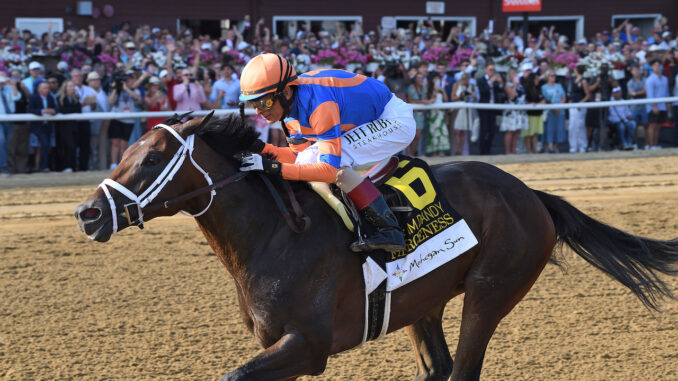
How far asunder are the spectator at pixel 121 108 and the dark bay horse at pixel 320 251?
24.8 feet

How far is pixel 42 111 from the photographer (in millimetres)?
10828

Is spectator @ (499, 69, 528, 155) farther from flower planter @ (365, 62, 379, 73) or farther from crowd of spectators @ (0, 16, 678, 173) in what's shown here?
flower planter @ (365, 62, 379, 73)

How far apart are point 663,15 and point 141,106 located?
19.1 m

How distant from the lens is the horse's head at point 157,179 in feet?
11.5

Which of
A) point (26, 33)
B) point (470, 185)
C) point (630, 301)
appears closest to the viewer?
point (470, 185)

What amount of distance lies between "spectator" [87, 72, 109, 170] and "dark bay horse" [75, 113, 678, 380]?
770 centimetres

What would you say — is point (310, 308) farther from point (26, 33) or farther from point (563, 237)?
point (26, 33)

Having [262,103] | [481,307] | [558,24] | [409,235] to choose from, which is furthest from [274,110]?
[558,24]

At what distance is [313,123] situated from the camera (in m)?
3.83

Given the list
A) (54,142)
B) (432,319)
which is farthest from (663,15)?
(432,319)

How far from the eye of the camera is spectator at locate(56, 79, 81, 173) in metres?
11.0

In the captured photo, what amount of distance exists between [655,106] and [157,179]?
12133 millimetres

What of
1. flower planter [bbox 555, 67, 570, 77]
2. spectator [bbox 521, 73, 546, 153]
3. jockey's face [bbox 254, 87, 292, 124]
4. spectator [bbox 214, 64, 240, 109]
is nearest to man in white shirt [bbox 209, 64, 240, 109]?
spectator [bbox 214, 64, 240, 109]

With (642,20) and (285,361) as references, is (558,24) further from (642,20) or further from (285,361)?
(285,361)
